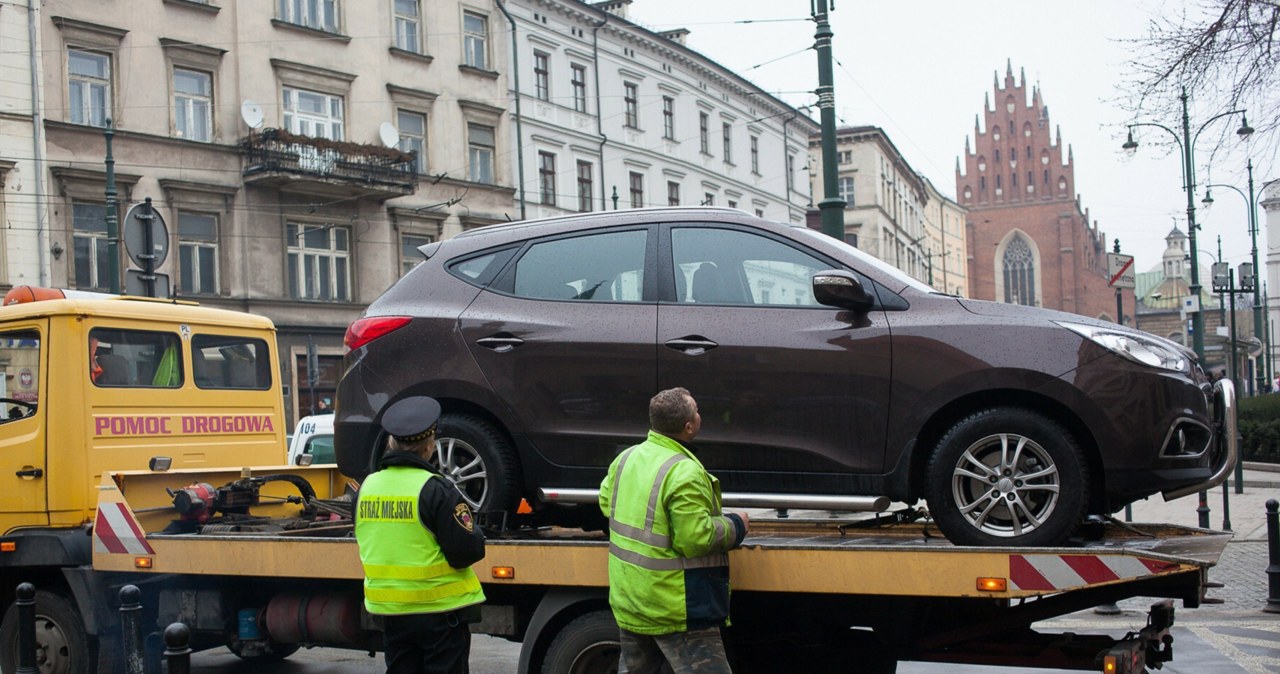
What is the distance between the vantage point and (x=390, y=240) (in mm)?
33875

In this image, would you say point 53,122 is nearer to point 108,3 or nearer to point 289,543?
point 108,3

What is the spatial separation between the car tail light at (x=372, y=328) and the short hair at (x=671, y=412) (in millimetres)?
1964

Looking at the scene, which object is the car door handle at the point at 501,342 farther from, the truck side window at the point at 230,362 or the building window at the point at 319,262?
the building window at the point at 319,262

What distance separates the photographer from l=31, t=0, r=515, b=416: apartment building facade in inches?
1065

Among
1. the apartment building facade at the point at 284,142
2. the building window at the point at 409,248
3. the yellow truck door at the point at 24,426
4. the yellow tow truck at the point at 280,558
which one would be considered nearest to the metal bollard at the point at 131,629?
the yellow tow truck at the point at 280,558

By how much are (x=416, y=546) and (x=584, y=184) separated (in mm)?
35257

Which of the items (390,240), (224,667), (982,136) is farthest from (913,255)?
(224,667)

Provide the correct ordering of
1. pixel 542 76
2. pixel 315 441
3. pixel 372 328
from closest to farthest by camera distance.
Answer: pixel 372 328
pixel 315 441
pixel 542 76

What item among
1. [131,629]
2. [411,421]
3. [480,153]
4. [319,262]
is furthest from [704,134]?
[411,421]

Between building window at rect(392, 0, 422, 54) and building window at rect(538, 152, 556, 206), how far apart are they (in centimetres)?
545

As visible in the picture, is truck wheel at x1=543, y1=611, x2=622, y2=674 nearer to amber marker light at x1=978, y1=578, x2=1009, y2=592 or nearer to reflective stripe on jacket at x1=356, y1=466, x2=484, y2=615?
reflective stripe on jacket at x1=356, y1=466, x2=484, y2=615

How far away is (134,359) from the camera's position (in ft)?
27.5

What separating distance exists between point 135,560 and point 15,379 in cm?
162

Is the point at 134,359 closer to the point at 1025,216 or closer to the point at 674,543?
the point at 674,543
